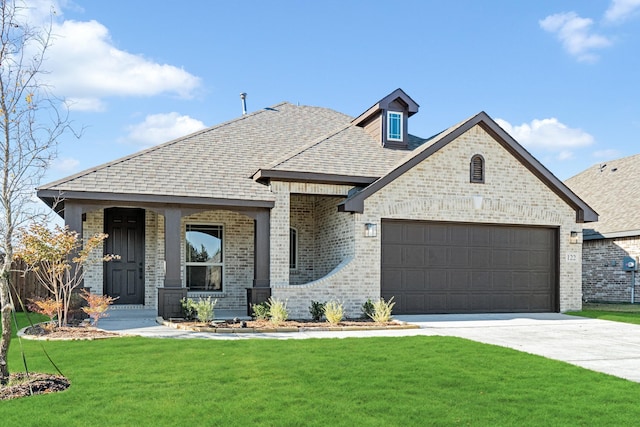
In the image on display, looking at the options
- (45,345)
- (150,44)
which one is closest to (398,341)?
(45,345)

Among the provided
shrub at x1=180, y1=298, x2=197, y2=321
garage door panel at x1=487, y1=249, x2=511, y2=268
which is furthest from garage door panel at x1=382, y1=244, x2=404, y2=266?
shrub at x1=180, y1=298, x2=197, y2=321

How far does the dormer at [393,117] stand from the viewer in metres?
19.2

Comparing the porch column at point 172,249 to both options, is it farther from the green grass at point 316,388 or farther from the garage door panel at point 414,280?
the garage door panel at point 414,280

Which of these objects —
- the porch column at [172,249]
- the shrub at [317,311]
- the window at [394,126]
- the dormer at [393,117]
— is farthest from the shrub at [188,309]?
the window at [394,126]

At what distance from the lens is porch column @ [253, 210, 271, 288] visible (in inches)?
633

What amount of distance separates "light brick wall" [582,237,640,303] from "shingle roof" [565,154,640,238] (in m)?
0.49

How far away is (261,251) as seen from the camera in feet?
53.4

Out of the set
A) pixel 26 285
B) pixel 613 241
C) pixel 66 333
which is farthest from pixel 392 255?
pixel 26 285

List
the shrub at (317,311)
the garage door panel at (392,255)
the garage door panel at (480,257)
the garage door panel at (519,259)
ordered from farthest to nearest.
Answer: the garage door panel at (519,259)
the garage door panel at (480,257)
the garage door panel at (392,255)
the shrub at (317,311)

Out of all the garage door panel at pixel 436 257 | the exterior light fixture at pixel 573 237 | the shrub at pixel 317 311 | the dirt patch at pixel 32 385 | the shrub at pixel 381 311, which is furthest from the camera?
the exterior light fixture at pixel 573 237

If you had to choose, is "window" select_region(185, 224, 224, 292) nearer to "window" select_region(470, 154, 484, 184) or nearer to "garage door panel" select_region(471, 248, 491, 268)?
"garage door panel" select_region(471, 248, 491, 268)

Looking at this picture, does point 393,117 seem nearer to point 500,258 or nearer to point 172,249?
point 500,258

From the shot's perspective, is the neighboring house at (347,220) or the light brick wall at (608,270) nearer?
the neighboring house at (347,220)

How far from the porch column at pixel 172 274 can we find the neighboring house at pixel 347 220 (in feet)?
0.11
